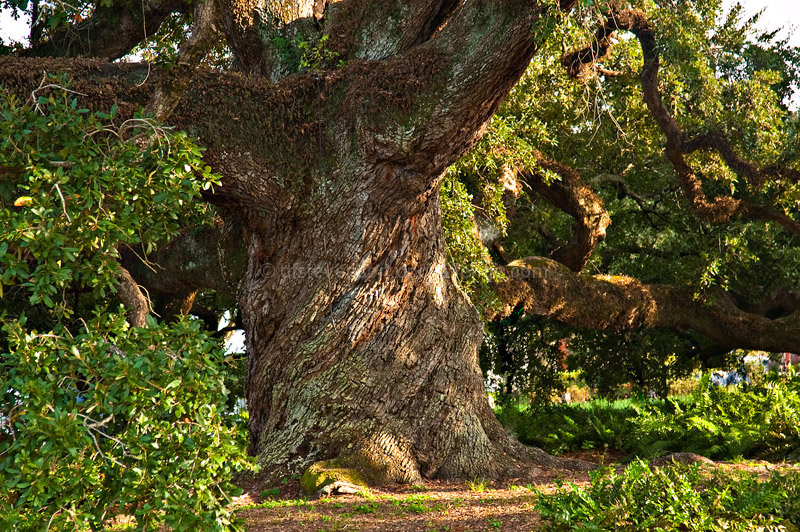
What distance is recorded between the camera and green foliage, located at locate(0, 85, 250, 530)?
3.42 m

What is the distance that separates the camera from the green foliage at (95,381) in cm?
342

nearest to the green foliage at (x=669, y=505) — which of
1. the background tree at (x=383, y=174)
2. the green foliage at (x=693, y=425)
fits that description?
the background tree at (x=383, y=174)

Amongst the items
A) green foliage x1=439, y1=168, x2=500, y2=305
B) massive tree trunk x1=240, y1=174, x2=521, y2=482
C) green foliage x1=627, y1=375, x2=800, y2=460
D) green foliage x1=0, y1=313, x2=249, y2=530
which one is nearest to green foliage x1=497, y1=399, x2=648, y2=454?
green foliage x1=627, y1=375, x2=800, y2=460

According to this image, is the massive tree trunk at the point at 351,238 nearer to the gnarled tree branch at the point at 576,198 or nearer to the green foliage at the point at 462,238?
the green foliage at the point at 462,238

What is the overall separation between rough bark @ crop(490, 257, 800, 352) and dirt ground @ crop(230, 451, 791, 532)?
158 inches

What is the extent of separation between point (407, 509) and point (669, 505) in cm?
247

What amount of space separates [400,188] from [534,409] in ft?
24.5

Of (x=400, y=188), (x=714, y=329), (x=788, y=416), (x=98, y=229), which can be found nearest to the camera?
(x=98, y=229)

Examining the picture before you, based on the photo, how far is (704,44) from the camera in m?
10.0

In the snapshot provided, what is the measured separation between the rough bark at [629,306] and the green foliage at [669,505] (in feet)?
19.9

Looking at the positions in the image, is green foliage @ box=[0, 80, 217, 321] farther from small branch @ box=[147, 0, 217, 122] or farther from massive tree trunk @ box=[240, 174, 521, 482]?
massive tree trunk @ box=[240, 174, 521, 482]

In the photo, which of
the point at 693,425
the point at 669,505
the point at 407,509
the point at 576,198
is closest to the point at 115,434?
the point at 407,509

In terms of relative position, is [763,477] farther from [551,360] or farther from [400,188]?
[551,360]

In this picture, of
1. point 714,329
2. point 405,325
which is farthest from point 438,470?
point 714,329
